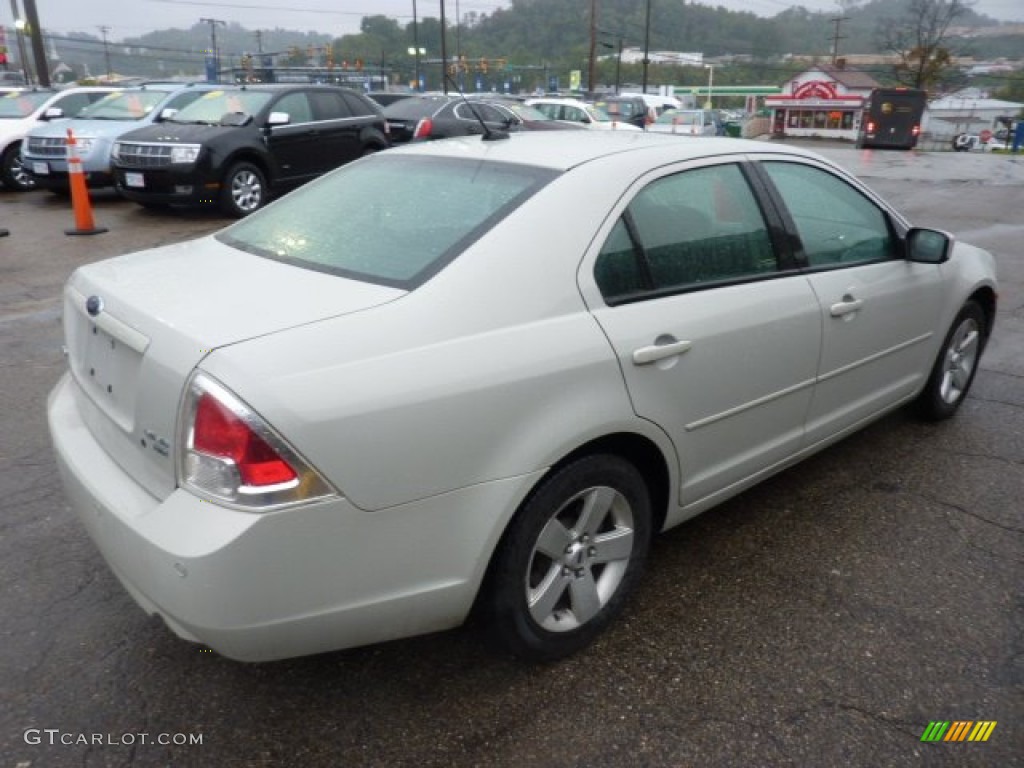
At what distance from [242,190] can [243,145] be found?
563 mm

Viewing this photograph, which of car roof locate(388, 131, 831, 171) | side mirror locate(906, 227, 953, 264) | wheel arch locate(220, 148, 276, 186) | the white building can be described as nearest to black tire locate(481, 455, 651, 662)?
car roof locate(388, 131, 831, 171)

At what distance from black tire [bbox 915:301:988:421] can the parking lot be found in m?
0.62

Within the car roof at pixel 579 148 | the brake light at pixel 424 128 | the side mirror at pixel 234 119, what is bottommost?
the brake light at pixel 424 128

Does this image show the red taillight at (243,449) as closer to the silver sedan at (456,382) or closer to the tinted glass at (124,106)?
the silver sedan at (456,382)

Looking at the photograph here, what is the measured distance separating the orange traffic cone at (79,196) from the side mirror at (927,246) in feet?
28.9

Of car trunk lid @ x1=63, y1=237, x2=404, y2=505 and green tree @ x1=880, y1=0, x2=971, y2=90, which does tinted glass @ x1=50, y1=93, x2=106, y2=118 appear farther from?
green tree @ x1=880, y1=0, x2=971, y2=90

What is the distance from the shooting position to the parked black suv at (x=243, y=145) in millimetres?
10125

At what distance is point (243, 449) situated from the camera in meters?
1.85

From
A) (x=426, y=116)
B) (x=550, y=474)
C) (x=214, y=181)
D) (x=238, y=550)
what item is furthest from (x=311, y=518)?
(x=426, y=116)

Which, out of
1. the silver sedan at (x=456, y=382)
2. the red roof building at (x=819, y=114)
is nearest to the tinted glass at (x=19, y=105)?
the silver sedan at (x=456, y=382)

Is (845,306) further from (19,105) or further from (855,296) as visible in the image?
(19,105)

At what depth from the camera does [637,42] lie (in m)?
98.4

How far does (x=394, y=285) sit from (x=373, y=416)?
475 mm

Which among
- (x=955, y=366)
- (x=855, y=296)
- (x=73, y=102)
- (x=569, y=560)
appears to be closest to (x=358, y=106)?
(x=73, y=102)
